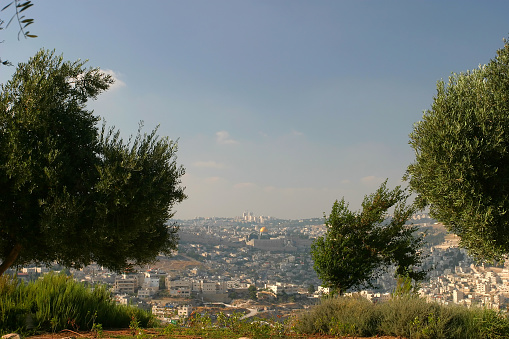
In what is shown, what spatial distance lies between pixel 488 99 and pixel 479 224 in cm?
355

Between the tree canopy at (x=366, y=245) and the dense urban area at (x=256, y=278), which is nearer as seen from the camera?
the tree canopy at (x=366, y=245)

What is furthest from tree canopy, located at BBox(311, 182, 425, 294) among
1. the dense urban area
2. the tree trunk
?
the tree trunk

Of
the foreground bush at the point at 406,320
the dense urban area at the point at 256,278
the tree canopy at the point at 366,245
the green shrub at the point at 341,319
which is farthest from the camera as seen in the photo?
the dense urban area at the point at 256,278

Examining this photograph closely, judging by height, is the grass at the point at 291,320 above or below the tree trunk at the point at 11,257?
below

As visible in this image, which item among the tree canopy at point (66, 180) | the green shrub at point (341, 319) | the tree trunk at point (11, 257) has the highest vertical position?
the tree canopy at point (66, 180)

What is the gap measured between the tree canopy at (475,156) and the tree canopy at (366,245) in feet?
15.3

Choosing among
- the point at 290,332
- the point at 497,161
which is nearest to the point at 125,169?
the point at 290,332

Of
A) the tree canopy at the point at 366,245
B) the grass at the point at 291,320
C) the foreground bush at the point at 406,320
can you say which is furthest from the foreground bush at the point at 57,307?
the tree canopy at the point at 366,245

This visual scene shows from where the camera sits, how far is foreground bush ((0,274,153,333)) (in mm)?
9141

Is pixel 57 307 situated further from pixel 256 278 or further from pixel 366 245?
pixel 256 278

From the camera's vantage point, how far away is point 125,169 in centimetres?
1020

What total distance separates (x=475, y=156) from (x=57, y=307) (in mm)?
11498

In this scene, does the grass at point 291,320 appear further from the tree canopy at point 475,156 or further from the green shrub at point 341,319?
the tree canopy at point 475,156

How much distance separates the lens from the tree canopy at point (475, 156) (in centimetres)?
1014
